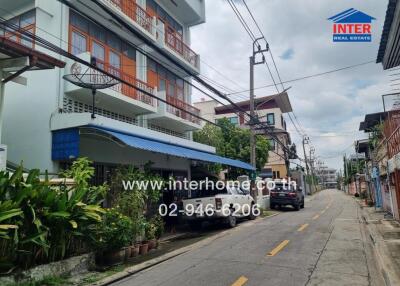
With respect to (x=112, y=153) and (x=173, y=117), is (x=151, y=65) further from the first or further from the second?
(x=112, y=153)

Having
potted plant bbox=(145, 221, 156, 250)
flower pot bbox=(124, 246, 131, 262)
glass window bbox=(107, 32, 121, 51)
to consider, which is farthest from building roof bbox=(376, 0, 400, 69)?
glass window bbox=(107, 32, 121, 51)

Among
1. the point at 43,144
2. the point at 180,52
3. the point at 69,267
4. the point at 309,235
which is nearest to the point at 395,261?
the point at 309,235

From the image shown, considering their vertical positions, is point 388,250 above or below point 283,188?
below

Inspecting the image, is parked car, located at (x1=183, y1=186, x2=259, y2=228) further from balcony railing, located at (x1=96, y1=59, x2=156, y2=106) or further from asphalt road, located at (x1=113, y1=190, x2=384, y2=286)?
balcony railing, located at (x1=96, y1=59, x2=156, y2=106)

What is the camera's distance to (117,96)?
14531 mm

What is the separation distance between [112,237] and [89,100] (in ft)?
23.2

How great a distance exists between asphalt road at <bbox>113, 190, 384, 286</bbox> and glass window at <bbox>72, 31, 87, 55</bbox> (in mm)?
8965

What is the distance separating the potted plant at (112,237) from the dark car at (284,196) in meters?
18.5

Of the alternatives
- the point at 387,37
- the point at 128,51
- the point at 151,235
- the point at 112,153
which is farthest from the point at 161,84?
the point at 387,37

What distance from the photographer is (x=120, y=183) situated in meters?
11.3

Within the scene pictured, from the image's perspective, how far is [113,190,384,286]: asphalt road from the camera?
727 centimetres

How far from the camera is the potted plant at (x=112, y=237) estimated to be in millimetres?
8820

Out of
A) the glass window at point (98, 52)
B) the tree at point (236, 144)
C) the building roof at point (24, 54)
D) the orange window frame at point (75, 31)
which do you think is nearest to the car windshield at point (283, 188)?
the tree at point (236, 144)

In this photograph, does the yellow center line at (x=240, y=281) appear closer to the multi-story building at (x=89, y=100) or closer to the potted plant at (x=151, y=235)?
the potted plant at (x=151, y=235)
